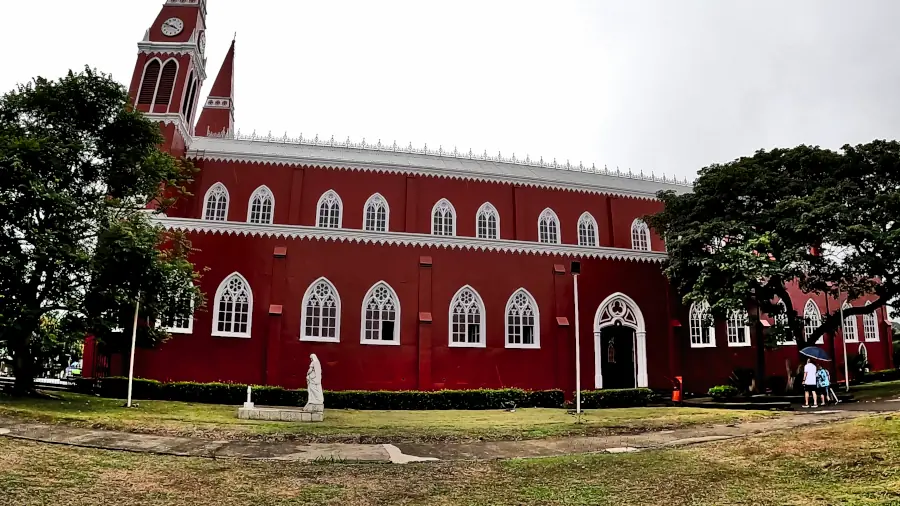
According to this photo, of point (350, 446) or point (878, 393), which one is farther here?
point (878, 393)

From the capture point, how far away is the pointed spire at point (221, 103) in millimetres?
41562

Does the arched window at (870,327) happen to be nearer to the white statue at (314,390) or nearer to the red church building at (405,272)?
the red church building at (405,272)

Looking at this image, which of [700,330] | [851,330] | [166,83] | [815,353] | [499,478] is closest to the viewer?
[499,478]

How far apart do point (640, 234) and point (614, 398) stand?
12632 mm

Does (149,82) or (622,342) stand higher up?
(149,82)

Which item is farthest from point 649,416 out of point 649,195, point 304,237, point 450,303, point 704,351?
point 649,195

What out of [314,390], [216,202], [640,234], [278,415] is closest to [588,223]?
[640,234]

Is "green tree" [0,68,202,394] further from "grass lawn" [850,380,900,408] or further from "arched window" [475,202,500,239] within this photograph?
"grass lawn" [850,380,900,408]

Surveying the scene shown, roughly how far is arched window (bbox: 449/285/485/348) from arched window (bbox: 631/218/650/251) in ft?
38.1

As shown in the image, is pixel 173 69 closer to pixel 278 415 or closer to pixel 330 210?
pixel 330 210

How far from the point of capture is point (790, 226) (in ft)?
69.3

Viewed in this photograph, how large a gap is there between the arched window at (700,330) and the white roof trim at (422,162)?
7.53m

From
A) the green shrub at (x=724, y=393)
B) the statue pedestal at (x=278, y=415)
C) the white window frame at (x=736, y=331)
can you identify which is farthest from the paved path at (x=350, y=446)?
the white window frame at (x=736, y=331)

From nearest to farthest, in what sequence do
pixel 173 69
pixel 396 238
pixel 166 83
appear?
pixel 396 238 < pixel 166 83 < pixel 173 69
